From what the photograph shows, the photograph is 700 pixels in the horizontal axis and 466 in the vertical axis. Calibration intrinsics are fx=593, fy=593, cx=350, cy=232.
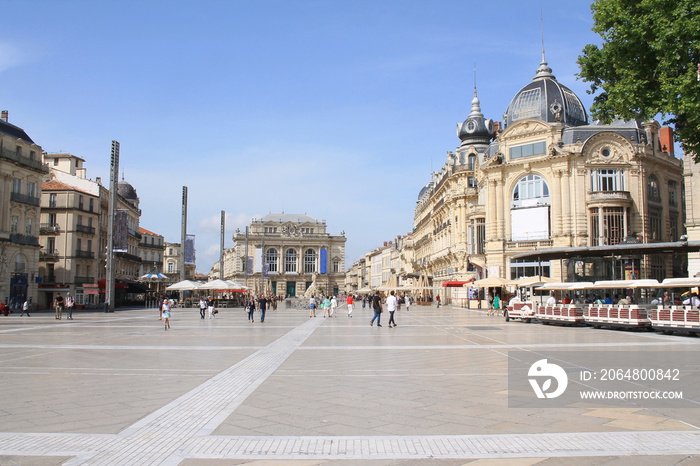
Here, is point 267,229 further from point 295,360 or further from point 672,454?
point 672,454

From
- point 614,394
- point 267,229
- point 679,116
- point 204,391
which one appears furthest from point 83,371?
point 267,229

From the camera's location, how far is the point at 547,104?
50.5 m

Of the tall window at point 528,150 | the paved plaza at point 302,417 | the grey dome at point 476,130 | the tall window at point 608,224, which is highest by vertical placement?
the grey dome at point 476,130

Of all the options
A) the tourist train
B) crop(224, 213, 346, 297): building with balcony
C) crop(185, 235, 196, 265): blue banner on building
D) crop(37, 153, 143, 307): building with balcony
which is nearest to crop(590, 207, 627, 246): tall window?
the tourist train

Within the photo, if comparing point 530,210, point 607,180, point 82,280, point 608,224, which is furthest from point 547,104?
point 82,280

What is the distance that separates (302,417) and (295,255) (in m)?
120

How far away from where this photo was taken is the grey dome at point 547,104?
164 feet

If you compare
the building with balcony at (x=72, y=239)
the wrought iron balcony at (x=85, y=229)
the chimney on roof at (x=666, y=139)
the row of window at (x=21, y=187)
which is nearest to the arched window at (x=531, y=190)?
the chimney on roof at (x=666, y=139)

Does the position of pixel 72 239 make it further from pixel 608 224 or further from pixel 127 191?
pixel 608 224

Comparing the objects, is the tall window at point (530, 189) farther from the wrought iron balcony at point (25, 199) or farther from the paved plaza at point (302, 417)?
the wrought iron balcony at point (25, 199)

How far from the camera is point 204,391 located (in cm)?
1008

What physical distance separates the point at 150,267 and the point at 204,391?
81947mm

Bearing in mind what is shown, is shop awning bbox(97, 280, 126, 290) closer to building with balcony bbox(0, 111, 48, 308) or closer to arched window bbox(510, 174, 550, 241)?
building with balcony bbox(0, 111, 48, 308)

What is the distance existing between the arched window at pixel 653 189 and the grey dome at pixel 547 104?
24.8 ft
